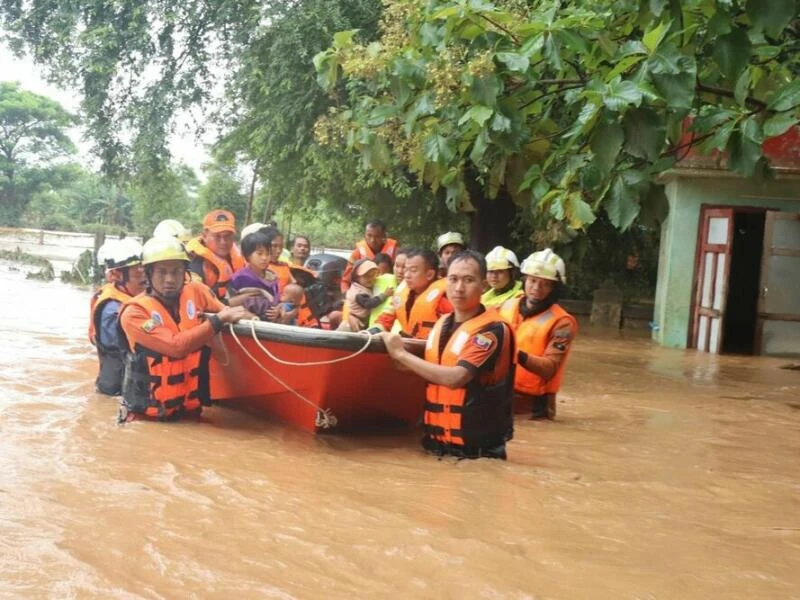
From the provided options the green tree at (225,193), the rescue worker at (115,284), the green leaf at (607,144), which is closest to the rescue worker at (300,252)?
the rescue worker at (115,284)

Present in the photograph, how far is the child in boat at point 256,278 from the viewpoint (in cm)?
636

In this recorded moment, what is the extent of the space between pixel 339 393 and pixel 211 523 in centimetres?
175

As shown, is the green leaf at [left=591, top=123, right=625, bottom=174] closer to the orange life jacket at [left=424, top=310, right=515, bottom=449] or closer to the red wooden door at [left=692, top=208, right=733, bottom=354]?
the orange life jacket at [left=424, top=310, right=515, bottom=449]

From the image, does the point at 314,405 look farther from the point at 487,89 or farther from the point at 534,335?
the point at 487,89

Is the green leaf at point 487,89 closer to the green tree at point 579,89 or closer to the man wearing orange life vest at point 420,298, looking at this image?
the green tree at point 579,89

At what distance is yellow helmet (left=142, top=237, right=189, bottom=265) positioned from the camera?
5.20 m

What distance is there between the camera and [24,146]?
42.8 meters

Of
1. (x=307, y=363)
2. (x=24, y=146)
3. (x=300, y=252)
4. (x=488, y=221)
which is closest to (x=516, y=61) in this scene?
(x=307, y=363)

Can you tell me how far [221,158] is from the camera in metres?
15.0

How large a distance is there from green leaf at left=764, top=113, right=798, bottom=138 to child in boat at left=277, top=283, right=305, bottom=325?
3.97 meters

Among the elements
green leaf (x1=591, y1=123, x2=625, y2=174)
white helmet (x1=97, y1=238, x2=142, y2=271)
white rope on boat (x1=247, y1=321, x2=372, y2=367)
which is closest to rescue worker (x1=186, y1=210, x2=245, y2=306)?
white helmet (x1=97, y1=238, x2=142, y2=271)

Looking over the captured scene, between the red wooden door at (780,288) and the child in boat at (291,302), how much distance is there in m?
7.85

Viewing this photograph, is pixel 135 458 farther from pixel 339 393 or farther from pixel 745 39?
pixel 745 39

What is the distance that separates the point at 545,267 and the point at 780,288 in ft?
25.2
